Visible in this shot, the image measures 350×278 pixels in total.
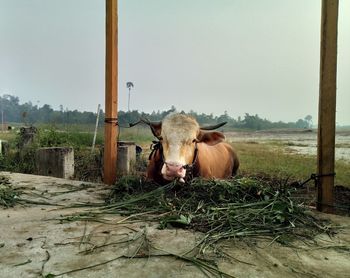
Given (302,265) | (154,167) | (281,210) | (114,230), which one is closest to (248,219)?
(281,210)

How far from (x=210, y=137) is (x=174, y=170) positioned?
1348 mm

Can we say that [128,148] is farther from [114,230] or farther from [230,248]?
[230,248]

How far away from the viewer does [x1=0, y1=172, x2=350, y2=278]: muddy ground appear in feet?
6.88

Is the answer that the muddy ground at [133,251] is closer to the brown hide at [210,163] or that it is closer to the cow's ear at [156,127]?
the brown hide at [210,163]

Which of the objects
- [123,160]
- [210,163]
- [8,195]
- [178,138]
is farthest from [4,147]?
[178,138]

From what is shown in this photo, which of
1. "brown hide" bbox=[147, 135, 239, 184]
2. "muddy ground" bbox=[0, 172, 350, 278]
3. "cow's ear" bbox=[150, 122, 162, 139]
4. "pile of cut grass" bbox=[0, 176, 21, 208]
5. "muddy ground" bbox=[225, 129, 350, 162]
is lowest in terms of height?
"muddy ground" bbox=[0, 172, 350, 278]

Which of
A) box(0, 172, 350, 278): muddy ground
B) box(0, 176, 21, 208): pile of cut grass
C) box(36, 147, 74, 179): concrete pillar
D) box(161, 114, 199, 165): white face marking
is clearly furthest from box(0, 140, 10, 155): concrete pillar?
box(0, 172, 350, 278): muddy ground

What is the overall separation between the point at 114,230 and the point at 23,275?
903mm

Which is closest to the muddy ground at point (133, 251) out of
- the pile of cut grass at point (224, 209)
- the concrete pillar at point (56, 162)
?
the pile of cut grass at point (224, 209)

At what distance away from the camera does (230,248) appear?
2477 millimetres

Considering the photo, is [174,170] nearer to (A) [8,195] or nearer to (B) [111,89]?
(B) [111,89]

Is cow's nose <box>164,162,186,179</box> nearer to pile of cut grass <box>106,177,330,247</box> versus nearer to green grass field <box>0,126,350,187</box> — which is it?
pile of cut grass <box>106,177,330,247</box>

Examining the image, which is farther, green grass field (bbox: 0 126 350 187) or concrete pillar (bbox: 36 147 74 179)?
concrete pillar (bbox: 36 147 74 179)

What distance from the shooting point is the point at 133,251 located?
7.81 feet
